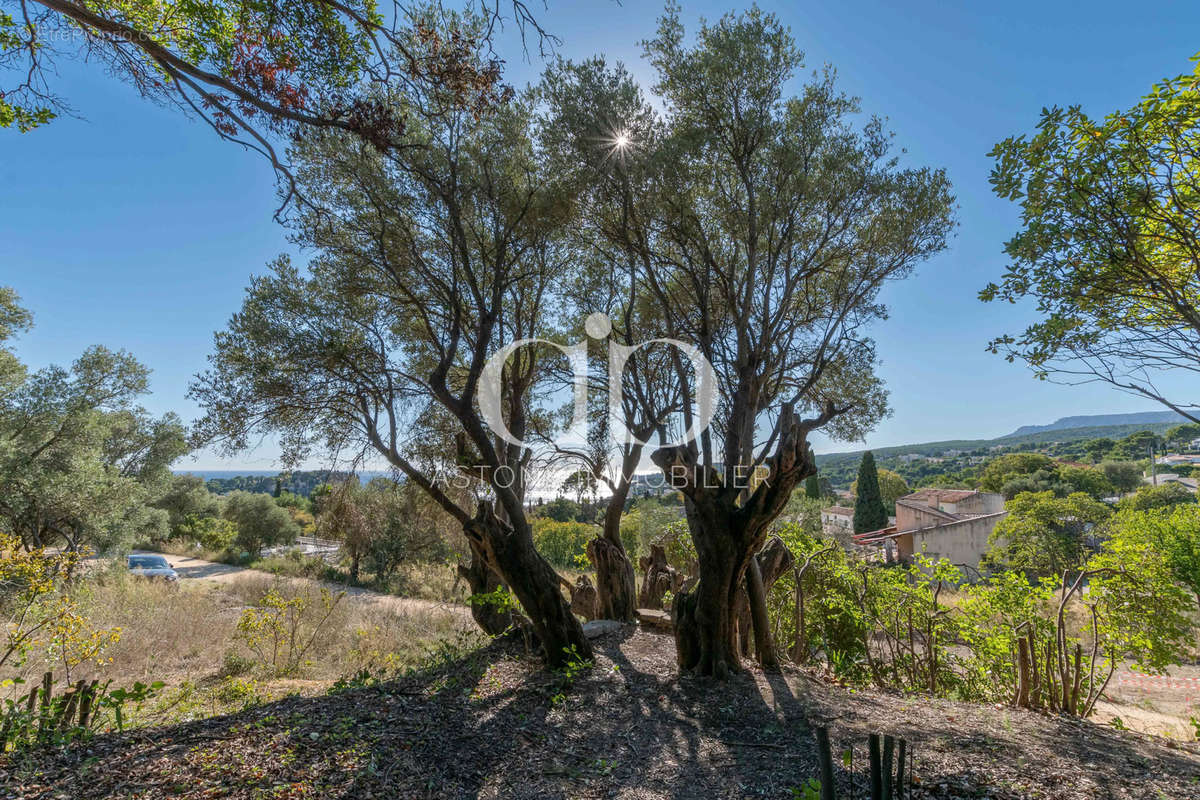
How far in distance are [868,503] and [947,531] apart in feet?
39.6

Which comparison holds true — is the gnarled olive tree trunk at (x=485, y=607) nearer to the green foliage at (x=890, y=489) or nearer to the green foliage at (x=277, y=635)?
the green foliage at (x=277, y=635)

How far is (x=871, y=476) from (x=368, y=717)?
38.2 metres

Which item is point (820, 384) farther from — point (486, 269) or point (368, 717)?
point (368, 717)

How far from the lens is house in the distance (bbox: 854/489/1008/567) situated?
23672 millimetres

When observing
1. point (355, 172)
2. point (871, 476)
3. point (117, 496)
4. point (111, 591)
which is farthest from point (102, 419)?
point (871, 476)

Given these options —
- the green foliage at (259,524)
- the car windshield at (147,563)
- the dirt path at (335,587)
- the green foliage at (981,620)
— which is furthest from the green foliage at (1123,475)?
the car windshield at (147,563)

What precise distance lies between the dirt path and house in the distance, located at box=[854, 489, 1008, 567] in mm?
15364

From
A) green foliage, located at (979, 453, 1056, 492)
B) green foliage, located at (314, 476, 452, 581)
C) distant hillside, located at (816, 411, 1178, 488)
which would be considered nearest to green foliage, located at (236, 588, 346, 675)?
green foliage, located at (314, 476, 452, 581)

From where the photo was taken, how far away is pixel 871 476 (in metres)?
35.7

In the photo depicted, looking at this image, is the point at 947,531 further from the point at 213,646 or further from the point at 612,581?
the point at 213,646

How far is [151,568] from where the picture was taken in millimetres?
15445

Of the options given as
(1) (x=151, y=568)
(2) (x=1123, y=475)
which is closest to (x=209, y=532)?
(1) (x=151, y=568)

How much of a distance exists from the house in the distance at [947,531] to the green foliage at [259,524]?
1057 inches

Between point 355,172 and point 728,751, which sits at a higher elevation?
point 355,172
